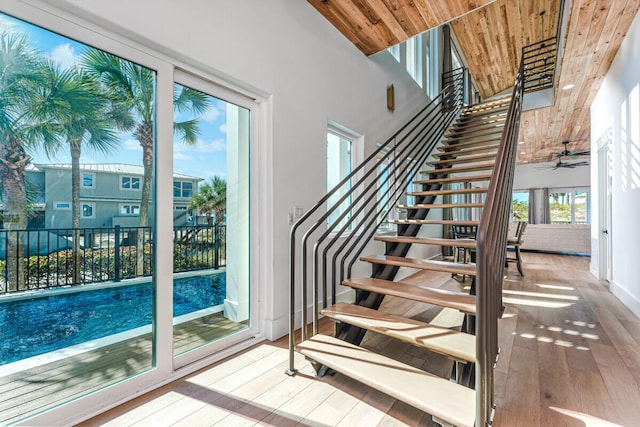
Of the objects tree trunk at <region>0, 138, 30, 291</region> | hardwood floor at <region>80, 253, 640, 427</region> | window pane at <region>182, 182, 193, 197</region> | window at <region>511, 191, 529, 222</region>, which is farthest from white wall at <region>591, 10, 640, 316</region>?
window at <region>511, 191, 529, 222</region>

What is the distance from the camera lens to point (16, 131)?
1.34m

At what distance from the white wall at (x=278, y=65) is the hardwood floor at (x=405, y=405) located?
Result: 660 millimetres

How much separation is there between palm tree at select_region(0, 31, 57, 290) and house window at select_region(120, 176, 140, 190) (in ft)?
1.29

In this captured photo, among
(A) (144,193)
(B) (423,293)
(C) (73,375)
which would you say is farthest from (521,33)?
(C) (73,375)

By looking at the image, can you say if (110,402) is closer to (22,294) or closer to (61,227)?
(22,294)

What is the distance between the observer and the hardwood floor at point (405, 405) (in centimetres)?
148

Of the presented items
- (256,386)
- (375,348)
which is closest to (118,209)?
(256,386)

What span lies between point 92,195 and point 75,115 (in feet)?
1.39

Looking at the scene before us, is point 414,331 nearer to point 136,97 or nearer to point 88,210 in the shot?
point 88,210

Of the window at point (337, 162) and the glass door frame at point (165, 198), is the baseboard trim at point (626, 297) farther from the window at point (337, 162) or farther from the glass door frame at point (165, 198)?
the glass door frame at point (165, 198)

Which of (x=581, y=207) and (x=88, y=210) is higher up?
(x=581, y=207)

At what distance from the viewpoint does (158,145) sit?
179 cm

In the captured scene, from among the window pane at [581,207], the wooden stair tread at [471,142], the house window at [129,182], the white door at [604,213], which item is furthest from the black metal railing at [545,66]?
the window pane at [581,207]

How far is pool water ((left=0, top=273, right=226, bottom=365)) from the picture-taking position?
1354 millimetres
